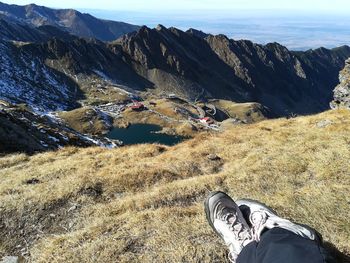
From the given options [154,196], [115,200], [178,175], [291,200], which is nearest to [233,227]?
[291,200]

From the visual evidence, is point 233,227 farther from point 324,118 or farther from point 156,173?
point 324,118

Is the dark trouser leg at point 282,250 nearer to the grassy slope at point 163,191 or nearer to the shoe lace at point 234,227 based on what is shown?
the shoe lace at point 234,227

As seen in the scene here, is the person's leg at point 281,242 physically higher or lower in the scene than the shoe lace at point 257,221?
higher

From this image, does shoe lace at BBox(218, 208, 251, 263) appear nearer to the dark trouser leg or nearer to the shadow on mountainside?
the dark trouser leg

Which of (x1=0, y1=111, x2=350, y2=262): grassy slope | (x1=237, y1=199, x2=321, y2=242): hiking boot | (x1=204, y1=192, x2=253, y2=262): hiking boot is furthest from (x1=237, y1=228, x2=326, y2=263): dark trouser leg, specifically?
(x1=0, y1=111, x2=350, y2=262): grassy slope

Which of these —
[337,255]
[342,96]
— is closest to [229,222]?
[337,255]

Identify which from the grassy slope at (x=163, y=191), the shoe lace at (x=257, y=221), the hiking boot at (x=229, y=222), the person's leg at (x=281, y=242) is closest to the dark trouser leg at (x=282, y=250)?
the person's leg at (x=281, y=242)

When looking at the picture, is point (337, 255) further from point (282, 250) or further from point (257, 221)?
point (282, 250)
